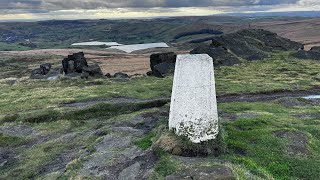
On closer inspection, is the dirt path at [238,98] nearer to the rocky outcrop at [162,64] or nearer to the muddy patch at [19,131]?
the muddy patch at [19,131]

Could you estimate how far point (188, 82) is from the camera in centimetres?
2461

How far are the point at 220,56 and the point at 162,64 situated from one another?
18.4m

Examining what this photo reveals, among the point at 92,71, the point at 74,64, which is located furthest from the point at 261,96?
the point at 74,64

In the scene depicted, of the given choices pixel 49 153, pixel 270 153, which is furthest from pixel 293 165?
pixel 49 153

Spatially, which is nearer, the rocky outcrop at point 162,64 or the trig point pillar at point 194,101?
the trig point pillar at point 194,101

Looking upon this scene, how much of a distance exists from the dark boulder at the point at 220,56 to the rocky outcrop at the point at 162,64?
10.3 meters

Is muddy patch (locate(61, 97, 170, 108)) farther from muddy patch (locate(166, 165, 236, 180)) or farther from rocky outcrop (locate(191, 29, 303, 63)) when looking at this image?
rocky outcrop (locate(191, 29, 303, 63))

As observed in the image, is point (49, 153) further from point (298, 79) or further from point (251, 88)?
point (298, 79)

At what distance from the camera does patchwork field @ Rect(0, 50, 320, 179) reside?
2372cm

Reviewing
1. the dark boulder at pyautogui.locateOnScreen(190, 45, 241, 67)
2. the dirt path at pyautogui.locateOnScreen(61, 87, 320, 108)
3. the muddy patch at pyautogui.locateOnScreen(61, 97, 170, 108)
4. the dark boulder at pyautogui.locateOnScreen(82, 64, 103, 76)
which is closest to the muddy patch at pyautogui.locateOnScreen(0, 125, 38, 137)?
the dirt path at pyautogui.locateOnScreen(61, 87, 320, 108)

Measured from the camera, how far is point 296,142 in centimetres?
2864

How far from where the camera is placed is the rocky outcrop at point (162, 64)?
289 feet

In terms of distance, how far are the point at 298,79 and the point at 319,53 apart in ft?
125

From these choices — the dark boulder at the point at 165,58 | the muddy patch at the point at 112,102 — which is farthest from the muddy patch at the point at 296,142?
the dark boulder at the point at 165,58
